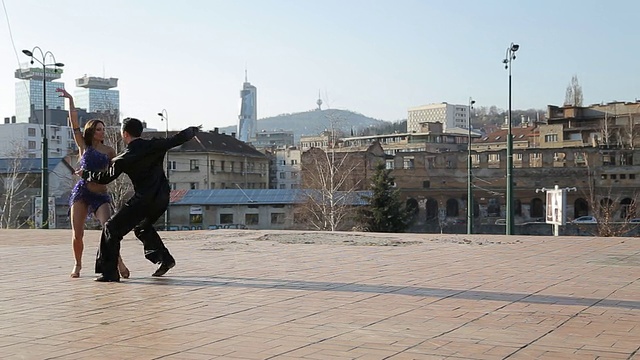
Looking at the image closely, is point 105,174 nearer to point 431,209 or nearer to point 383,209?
point 383,209

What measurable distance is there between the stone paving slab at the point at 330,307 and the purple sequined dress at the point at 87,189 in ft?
3.11

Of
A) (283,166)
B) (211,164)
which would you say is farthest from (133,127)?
(283,166)

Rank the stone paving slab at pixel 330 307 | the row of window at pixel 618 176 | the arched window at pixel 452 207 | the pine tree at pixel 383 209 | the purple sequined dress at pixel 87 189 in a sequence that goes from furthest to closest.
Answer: the arched window at pixel 452 207, the row of window at pixel 618 176, the pine tree at pixel 383 209, the purple sequined dress at pixel 87 189, the stone paving slab at pixel 330 307

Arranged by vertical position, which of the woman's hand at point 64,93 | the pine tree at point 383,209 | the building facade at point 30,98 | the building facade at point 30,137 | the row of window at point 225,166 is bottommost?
the pine tree at point 383,209

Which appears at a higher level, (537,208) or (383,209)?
(383,209)

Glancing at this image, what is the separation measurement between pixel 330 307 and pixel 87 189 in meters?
3.91

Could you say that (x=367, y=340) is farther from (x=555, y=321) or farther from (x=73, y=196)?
(x=73, y=196)

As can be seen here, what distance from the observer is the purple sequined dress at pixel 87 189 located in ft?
32.0

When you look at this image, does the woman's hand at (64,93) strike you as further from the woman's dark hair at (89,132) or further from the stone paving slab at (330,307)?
the stone paving slab at (330,307)

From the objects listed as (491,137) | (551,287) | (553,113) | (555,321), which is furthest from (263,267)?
(491,137)

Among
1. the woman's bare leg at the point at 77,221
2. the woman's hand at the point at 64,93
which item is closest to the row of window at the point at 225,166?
the woman's hand at the point at 64,93

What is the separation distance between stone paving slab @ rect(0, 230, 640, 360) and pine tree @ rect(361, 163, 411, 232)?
44267 mm

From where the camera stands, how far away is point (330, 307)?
7559mm

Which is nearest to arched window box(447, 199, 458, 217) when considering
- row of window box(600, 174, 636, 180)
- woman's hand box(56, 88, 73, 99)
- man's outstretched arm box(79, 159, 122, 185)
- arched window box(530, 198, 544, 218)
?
arched window box(530, 198, 544, 218)
